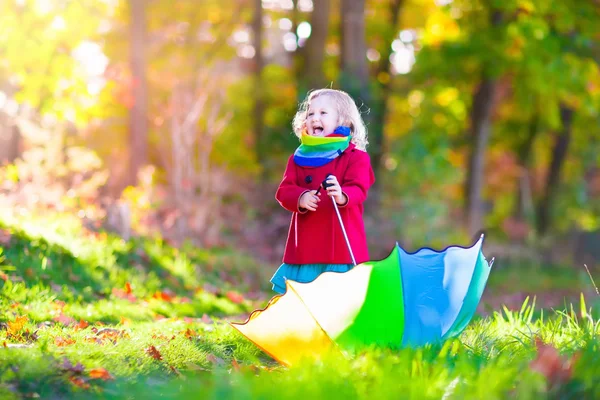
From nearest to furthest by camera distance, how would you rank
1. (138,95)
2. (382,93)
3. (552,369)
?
(552,369) < (138,95) < (382,93)

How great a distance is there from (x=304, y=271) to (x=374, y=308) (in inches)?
39.7

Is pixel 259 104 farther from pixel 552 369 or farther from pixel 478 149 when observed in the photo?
pixel 552 369

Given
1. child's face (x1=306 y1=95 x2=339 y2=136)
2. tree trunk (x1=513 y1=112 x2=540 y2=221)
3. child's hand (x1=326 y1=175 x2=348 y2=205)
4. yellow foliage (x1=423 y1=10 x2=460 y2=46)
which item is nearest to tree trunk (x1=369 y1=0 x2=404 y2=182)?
yellow foliage (x1=423 y1=10 x2=460 y2=46)

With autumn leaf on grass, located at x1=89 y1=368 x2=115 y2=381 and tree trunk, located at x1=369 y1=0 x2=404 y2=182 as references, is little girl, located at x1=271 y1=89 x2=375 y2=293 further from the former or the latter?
tree trunk, located at x1=369 y1=0 x2=404 y2=182

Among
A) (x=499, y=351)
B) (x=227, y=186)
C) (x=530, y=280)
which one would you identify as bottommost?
(x=530, y=280)

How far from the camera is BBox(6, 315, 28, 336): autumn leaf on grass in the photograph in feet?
17.0

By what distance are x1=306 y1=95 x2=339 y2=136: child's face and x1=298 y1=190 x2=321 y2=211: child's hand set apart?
1.71 ft

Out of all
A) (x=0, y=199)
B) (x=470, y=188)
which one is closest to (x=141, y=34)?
(x=0, y=199)

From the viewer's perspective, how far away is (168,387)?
12.9 feet

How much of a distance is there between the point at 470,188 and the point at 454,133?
3473mm

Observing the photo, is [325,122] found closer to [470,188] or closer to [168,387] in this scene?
[168,387]

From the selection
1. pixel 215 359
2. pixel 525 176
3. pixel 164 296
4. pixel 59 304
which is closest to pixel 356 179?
pixel 215 359

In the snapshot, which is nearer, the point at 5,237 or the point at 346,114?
the point at 346,114

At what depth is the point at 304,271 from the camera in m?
5.33
